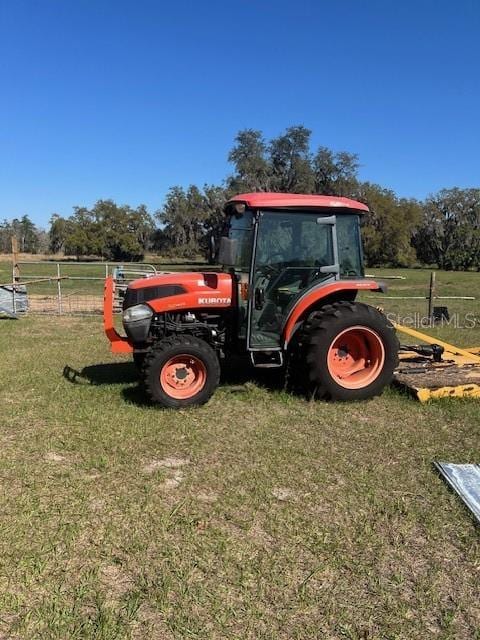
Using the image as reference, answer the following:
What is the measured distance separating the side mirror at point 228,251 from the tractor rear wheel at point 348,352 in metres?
1.05

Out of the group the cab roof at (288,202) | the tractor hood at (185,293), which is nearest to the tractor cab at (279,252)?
the cab roof at (288,202)

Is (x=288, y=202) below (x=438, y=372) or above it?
above

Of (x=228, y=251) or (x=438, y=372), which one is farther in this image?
(x=438, y=372)

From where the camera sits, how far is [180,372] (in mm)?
5402

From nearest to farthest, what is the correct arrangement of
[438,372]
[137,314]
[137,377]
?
[137,314]
[438,372]
[137,377]

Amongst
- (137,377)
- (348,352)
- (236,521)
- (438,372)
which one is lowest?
(236,521)

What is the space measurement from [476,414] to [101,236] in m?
60.6

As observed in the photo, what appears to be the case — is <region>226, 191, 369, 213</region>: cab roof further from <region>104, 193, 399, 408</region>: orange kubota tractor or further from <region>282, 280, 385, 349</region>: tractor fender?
<region>282, 280, 385, 349</region>: tractor fender

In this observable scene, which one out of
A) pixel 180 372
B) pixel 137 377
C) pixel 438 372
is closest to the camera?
pixel 180 372

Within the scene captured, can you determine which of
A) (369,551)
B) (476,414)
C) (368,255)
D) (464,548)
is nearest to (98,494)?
(369,551)

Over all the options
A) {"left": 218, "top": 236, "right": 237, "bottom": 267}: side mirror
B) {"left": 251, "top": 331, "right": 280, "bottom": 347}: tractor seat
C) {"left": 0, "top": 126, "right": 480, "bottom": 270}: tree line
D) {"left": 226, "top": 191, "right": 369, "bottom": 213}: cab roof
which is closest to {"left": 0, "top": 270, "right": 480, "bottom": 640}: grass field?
{"left": 251, "top": 331, "right": 280, "bottom": 347}: tractor seat

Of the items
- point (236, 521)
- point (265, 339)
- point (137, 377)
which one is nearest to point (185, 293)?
point (265, 339)

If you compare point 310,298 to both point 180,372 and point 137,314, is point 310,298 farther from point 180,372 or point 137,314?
point 137,314

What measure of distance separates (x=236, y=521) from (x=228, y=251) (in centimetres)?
265
